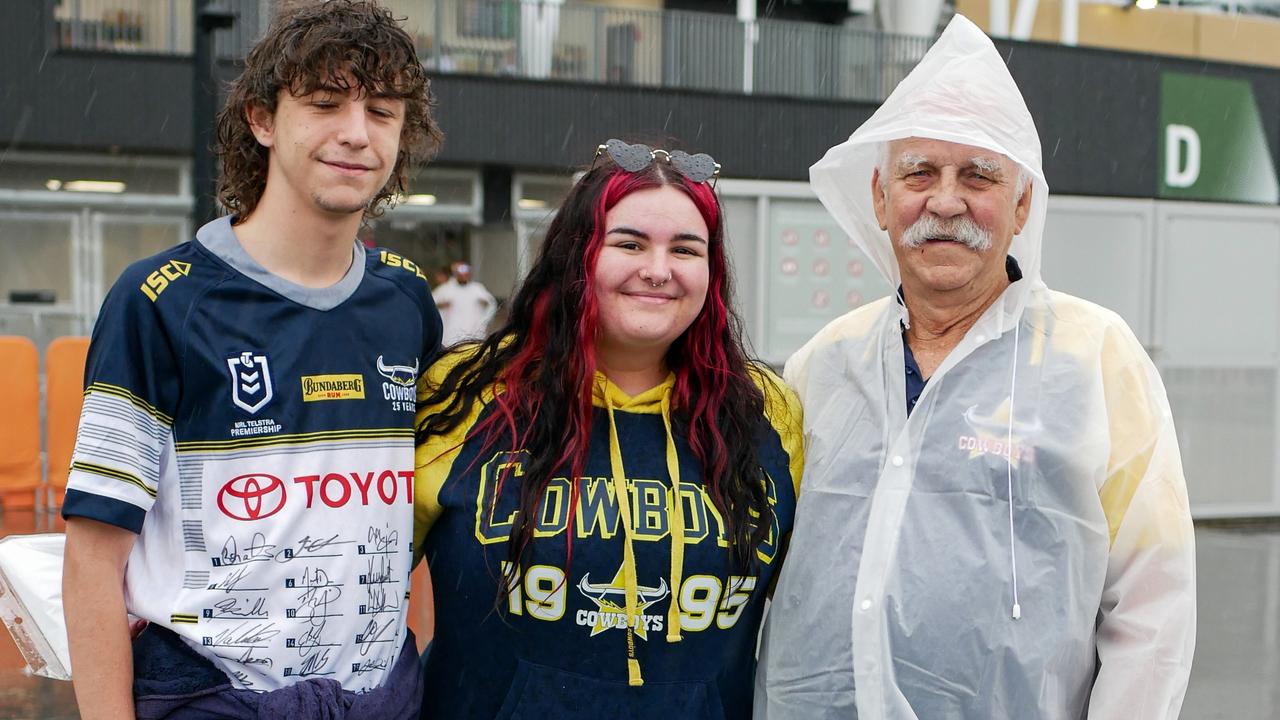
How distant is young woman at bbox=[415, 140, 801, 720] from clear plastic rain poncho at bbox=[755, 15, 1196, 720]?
7.4 inches

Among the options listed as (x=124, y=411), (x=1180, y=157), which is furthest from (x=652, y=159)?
(x=1180, y=157)

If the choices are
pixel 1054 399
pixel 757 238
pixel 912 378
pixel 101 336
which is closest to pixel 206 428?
pixel 101 336

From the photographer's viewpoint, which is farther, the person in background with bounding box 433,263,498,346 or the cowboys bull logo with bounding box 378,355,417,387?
the person in background with bounding box 433,263,498,346

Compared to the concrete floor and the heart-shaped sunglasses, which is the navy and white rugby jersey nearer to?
the heart-shaped sunglasses

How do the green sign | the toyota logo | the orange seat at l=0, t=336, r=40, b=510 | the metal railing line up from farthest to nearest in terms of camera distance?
1. the metal railing
2. the green sign
3. the orange seat at l=0, t=336, r=40, b=510
4. the toyota logo

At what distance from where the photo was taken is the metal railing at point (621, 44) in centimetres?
1241

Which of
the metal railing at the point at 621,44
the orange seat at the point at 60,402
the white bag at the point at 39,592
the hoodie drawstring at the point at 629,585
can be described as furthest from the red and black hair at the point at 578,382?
the metal railing at the point at 621,44

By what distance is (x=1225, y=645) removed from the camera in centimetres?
702

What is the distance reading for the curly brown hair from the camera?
2396 millimetres

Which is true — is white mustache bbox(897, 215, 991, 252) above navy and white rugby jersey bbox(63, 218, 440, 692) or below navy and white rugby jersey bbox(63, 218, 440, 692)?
above

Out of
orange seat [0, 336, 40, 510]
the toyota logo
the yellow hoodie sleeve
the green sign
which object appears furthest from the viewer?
the green sign

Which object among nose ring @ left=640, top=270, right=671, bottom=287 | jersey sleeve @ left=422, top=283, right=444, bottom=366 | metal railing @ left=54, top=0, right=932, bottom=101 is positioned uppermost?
metal railing @ left=54, top=0, right=932, bottom=101

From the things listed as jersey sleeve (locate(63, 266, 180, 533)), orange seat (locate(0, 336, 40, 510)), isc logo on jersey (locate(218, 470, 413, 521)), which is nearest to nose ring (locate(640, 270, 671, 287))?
isc logo on jersey (locate(218, 470, 413, 521))

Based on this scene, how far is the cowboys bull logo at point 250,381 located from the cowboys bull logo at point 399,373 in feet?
0.78
